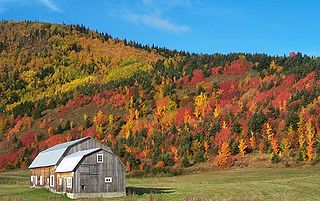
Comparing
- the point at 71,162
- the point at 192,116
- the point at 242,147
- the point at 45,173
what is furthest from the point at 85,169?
the point at 192,116

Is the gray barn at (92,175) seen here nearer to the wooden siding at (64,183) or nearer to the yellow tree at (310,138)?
the wooden siding at (64,183)

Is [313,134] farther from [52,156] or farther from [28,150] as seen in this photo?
[28,150]

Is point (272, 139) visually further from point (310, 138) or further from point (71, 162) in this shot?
point (71, 162)

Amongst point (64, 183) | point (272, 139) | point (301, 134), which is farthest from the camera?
point (272, 139)

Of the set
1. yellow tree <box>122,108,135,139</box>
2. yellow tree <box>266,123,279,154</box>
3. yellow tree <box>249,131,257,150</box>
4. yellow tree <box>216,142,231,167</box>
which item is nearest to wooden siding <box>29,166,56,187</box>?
yellow tree <box>216,142,231,167</box>

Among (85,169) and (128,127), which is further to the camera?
(128,127)

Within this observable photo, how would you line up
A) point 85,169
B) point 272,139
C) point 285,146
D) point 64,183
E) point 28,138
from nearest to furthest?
point 85,169 < point 64,183 < point 285,146 < point 272,139 < point 28,138

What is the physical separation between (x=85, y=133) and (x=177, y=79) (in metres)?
45.1

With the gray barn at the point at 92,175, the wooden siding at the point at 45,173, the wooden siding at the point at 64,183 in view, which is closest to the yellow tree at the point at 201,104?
the wooden siding at the point at 45,173

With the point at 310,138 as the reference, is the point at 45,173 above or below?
below

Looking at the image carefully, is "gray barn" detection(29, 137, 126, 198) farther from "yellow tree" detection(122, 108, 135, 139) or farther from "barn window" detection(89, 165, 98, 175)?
"yellow tree" detection(122, 108, 135, 139)

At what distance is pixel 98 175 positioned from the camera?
61.6 m

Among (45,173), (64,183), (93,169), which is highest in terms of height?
(93,169)

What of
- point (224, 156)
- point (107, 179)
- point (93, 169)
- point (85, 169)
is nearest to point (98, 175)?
point (93, 169)
